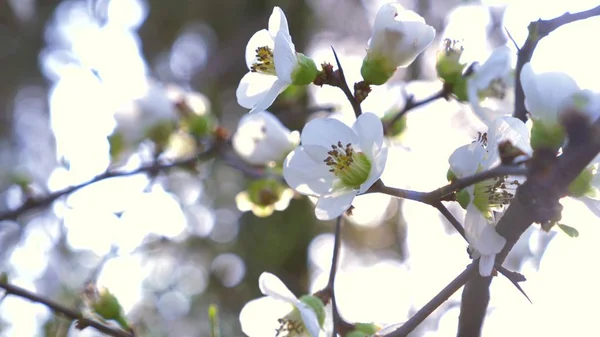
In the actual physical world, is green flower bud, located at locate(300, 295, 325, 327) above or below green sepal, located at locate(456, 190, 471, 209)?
below

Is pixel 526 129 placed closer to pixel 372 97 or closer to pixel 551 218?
pixel 551 218

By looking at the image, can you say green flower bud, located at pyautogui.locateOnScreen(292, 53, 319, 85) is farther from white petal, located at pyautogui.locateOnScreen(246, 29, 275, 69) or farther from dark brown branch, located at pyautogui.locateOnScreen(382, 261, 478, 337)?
dark brown branch, located at pyautogui.locateOnScreen(382, 261, 478, 337)

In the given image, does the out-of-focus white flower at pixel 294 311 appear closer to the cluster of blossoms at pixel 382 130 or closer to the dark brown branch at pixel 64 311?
the cluster of blossoms at pixel 382 130

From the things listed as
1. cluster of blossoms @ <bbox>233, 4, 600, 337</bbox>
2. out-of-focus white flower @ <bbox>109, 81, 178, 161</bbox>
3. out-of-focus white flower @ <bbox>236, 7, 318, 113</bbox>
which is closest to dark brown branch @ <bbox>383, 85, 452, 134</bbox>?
cluster of blossoms @ <bbox>233, 4, 600, 337</bbox>

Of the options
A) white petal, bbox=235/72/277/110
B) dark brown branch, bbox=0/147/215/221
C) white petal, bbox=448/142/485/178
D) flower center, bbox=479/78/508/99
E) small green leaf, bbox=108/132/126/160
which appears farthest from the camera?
small green leaf, bbox=108/132/126/160

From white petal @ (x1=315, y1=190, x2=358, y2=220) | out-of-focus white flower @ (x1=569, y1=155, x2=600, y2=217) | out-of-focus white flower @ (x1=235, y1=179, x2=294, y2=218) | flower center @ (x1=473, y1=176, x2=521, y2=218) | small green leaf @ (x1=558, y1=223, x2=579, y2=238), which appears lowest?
out-of-focus white flower @ (x1=235, y1=179, x2=294, y2=218)

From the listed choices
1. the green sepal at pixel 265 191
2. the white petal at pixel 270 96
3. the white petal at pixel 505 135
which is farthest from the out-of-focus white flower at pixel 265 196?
the white petal at pixel 505 135

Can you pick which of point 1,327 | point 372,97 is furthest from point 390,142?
point 1,327
